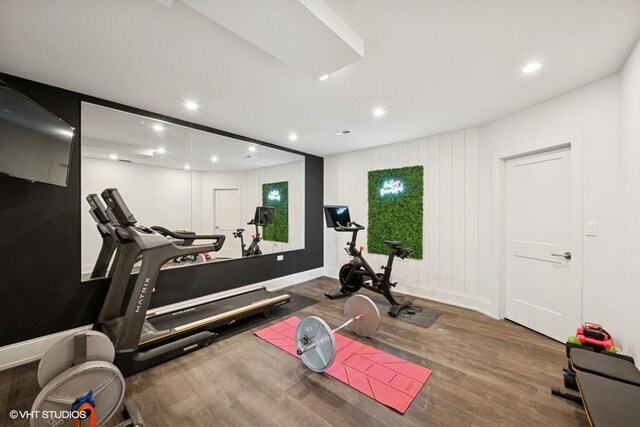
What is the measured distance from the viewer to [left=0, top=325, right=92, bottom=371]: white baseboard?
2.32m

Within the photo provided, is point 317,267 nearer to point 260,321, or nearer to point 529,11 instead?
point 260,321

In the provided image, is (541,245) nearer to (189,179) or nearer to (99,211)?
(189,179)

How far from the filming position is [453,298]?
405 cm

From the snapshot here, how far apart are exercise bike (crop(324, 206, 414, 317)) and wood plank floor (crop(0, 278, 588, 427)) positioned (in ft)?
2.79

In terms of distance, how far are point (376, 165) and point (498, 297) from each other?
3008 mm

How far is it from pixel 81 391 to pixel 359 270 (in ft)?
11.1

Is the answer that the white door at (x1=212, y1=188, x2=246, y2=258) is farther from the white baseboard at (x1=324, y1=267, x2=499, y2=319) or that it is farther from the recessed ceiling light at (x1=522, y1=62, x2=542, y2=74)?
the recessed ceiling light at (x1=522, y1=62, x2=542, y2=74)

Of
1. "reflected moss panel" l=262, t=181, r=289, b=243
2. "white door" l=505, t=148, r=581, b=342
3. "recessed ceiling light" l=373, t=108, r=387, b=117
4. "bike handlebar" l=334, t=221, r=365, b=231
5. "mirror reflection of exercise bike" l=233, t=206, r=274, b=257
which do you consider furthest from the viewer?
"reflected moss panel" l=262, t=181, r=289, b=243

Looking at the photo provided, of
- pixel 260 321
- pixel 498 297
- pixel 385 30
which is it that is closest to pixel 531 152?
pixel 498 297

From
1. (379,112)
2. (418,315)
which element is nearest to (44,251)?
(379,112)

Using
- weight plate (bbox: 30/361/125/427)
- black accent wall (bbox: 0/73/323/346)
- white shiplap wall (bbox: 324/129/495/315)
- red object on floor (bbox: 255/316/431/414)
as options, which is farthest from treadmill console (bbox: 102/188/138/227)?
white shiplap wall (bbox: 324/129/495/315)

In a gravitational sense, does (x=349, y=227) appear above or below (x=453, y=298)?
above

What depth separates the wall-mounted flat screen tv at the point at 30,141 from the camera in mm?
1814

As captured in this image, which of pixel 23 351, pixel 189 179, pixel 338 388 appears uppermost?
pixel 189 179
